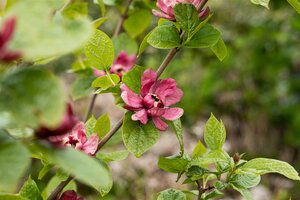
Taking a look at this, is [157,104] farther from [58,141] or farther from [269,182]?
[269,182]

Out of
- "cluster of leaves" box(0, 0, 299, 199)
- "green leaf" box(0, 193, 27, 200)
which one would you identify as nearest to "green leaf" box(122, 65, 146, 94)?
"cluster of leaves" box(0, 0, 299, 199)

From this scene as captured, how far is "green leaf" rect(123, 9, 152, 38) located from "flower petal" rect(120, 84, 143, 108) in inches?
16.6

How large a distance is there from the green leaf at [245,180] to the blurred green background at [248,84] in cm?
200

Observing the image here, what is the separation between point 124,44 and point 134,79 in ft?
1.25

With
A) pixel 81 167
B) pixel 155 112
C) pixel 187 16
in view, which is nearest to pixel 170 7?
pixel 187 16

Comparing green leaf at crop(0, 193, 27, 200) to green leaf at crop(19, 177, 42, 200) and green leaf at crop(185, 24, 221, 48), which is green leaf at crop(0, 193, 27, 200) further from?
green leaf at crop(185, 24, 221, 48)

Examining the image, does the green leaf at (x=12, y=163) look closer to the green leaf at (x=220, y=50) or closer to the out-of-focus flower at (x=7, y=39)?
the out-of-focus flower at (x=7, y=39)

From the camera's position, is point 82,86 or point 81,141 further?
point 82,86

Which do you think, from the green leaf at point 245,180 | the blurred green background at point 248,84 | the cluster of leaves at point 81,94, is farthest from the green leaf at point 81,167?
the blurred green background at point 248,84

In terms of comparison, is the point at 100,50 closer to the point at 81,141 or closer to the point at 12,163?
the point at 81,141

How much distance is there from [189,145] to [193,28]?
92.8 inches

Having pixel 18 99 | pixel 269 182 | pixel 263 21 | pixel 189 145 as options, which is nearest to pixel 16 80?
pixel 18 99

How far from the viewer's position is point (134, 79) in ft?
2.28

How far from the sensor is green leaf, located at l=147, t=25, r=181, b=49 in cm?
68
